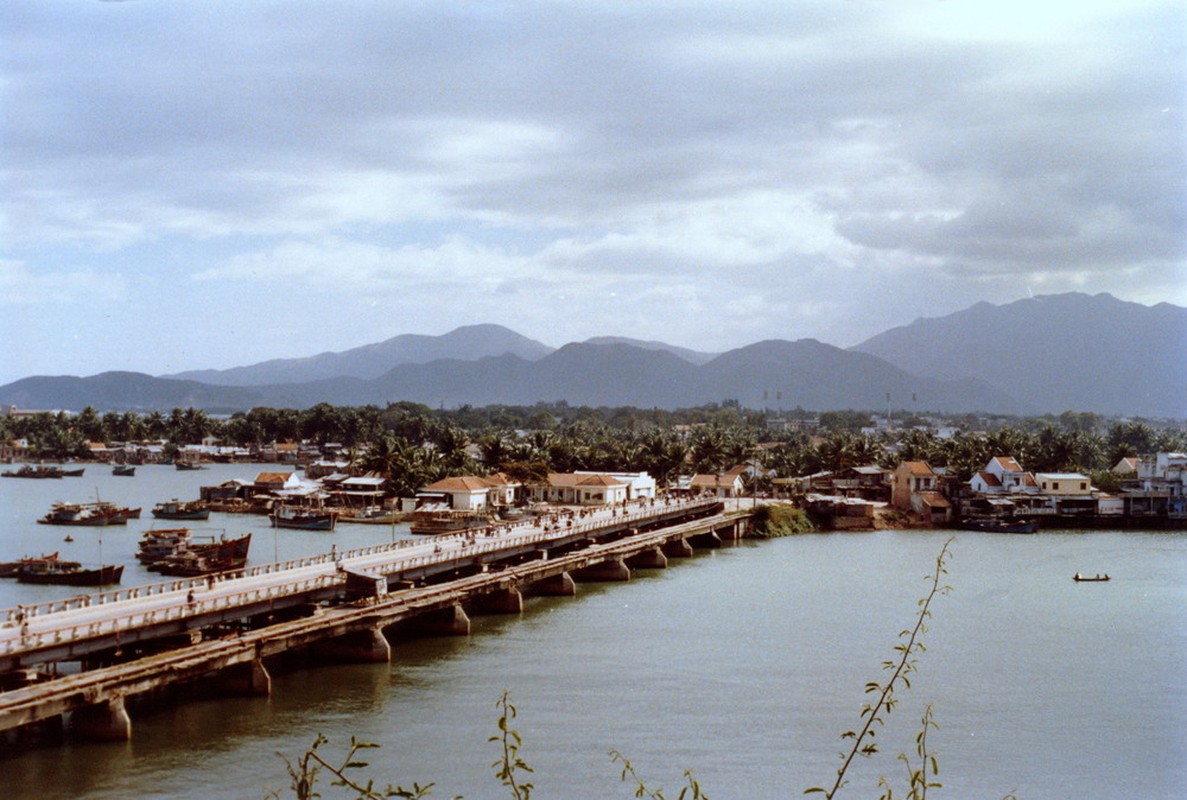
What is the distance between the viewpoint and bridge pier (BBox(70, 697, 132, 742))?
1136 inches

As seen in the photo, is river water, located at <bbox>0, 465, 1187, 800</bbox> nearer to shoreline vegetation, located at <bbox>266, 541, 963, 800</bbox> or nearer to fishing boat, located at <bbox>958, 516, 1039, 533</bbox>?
shoreline vegetation, located at <bbox>266, 541, 963, 800</bbox>

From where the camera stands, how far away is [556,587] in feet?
188

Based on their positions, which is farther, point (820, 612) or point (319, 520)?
point (319, 520)

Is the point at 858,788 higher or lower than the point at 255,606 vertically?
lower

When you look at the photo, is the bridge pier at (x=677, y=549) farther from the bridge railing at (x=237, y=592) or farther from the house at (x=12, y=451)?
the house at (x=12, y=451)

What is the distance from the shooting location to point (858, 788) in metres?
28.0

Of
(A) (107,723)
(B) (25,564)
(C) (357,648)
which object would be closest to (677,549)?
(C) (357,648)

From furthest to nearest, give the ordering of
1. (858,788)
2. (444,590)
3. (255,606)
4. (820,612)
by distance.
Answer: (820,612) → (444,590) → (255,606) → (858,788)

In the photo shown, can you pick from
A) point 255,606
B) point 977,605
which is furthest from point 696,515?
point 255,606

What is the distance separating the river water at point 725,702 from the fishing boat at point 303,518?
1123 inches

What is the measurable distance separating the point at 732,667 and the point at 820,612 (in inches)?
482

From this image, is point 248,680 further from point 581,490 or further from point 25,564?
point 581,490

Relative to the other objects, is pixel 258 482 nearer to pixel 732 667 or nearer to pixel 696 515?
pixel 696 515

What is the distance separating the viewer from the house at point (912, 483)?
98.6 metres
